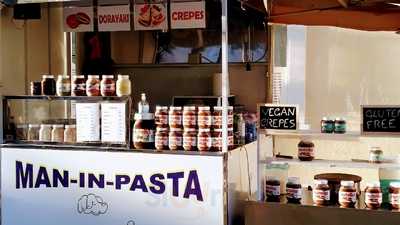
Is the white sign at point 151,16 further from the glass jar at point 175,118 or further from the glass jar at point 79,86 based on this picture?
the glass jar at point 175,118

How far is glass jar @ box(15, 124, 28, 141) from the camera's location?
4.11m

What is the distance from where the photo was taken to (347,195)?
334 cm

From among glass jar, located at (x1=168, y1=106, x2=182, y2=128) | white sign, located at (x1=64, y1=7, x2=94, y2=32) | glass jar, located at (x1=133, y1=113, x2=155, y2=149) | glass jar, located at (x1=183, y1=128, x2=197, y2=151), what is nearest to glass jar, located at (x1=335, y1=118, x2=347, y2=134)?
glass jar, located at (x1=183, y1=128, x2=197, y2=151)

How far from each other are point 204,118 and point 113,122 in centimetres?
66

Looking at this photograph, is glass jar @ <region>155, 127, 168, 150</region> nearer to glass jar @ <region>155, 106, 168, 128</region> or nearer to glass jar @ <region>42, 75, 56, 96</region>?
glass jar @ <region>155, 106, 168, 128</region>

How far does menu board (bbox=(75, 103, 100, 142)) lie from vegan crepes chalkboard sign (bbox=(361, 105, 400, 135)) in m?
1.83

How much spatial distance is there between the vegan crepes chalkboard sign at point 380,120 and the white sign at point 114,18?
10.9 ft

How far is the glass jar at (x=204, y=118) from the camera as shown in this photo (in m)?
3.54

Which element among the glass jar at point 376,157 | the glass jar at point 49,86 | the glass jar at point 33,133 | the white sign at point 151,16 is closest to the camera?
the glass jar at point 376,157

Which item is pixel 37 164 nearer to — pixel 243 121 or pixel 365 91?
pixel 243 121

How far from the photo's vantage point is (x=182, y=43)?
701 centimetres

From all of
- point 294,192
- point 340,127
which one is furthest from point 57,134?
point 340,127

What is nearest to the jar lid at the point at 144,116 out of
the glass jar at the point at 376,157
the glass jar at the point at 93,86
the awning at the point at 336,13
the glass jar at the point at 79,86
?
the glass jar at the point at 93,86

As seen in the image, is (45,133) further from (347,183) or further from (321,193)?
(347,183)
